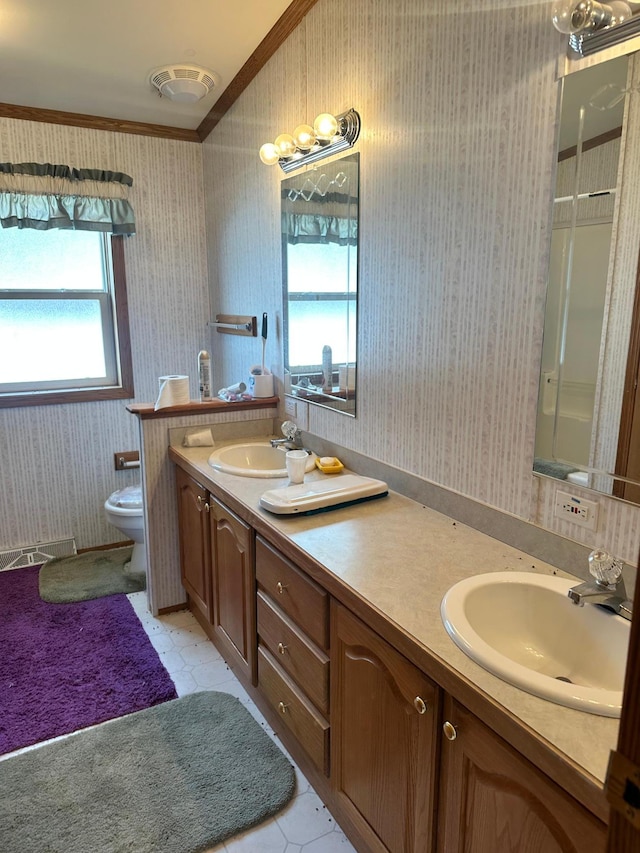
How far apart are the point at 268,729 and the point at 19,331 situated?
2544 millimetres

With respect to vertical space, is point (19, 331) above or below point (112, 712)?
above

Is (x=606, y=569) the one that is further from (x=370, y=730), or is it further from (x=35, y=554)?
(x=35, y=554)

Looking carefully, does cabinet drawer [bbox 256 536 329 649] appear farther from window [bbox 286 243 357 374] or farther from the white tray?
window [bbox 286 243 357 374]

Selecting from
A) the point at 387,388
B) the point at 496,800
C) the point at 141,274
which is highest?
the point at 141,274

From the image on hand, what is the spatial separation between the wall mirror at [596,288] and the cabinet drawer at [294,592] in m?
0.68

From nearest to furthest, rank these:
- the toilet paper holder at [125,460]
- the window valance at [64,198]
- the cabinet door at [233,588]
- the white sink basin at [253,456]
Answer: the cabinet door at [233,588], the white sink basin at [253,456], the window valance at [64,198], the toilet paper holder at [125,460]

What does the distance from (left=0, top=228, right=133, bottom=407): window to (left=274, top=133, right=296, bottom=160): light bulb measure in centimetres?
143

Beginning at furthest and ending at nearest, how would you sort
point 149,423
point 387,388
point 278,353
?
point 278,353, point 149,423, point 387,388

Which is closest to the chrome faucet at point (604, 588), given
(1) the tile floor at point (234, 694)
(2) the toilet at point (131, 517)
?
(1) the tile floor at point (234, 694)

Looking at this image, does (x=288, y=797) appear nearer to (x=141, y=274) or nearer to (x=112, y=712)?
(x=112, y=712)

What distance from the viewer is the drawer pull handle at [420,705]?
1.08 m

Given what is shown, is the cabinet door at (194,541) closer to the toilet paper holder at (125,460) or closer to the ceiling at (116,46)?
the toilet paper holder at (125,460)

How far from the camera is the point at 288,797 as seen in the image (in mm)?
1675

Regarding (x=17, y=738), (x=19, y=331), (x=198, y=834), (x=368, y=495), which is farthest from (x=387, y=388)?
(x=19, y=331)
